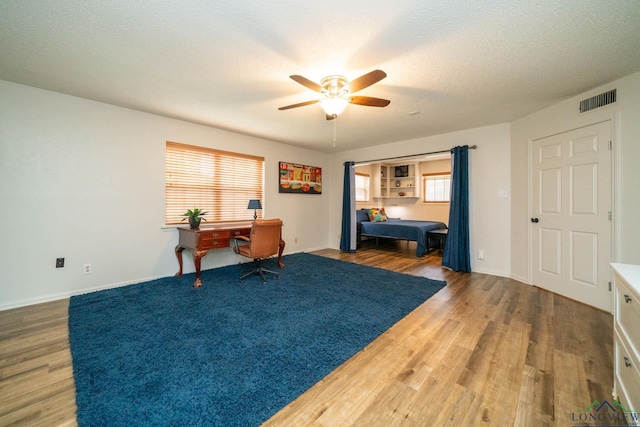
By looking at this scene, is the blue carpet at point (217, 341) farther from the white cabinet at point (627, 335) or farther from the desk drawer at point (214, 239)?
the white cabinet at point (627, 335)

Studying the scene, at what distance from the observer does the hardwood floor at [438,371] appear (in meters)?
1.31

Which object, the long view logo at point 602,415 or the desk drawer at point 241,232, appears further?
the desk drawer at point 241,232

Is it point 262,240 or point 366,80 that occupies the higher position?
point 366,80

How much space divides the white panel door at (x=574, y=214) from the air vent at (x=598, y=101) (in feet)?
0.67

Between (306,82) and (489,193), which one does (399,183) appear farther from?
(306,82)

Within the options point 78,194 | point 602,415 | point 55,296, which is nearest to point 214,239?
point 78,194

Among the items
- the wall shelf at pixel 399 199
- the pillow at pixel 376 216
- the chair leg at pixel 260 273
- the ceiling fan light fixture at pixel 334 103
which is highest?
the ceiling fan light fixture at pixel 334 103

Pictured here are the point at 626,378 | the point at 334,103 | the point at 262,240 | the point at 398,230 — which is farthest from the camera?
the point at 398,230

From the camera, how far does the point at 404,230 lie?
562 cm

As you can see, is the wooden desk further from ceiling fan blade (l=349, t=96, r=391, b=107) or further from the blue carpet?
ceiling fan blade (l=349, t=96, r=391, b=107)

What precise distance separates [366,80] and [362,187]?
5890mm

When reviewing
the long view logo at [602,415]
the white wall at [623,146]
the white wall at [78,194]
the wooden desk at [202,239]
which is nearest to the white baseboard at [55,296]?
the white wall at [78,194]

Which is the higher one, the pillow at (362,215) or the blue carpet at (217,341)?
the pillow at (362,215)

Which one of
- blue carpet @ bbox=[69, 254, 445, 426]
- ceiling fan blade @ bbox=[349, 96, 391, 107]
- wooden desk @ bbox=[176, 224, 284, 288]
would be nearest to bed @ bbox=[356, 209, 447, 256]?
blue carpet @ bbox=[69, 254, 445, 426]
